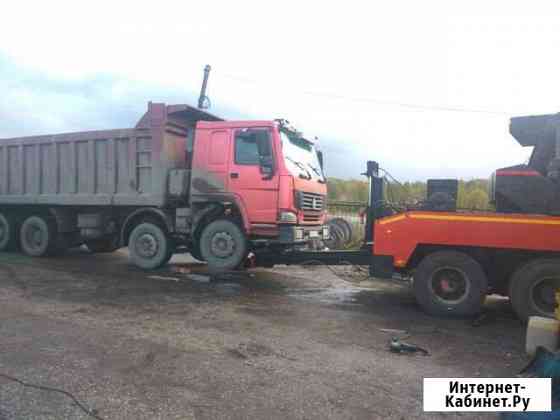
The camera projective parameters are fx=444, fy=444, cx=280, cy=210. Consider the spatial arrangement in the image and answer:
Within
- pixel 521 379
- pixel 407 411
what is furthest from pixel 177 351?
pixel 521 379

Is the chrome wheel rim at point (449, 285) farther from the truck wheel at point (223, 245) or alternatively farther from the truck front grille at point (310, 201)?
the truck wheel at point (223, 245)

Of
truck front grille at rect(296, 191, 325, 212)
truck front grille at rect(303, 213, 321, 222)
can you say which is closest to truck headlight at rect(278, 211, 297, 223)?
truck front grille at rect(296, 191, 325, 212)

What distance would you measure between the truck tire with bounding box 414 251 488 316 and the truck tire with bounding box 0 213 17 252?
369 inches

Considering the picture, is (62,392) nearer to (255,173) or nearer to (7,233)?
(255,173)

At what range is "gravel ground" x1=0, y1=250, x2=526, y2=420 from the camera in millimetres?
3164

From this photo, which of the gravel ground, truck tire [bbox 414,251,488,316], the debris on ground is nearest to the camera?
the gravel ground

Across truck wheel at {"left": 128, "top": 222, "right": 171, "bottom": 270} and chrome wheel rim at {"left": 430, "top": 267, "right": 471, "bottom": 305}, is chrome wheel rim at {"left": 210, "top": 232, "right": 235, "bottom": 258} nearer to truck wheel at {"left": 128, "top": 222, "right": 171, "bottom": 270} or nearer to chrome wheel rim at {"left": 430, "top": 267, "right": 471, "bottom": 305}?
truck wheel at {"left": 128, "top": 222, "right": 171, "bottom": 270}

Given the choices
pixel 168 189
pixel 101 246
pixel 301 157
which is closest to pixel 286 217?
pixel 301 157

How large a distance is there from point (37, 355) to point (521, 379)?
12.9 ft

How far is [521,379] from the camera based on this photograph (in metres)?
2.88

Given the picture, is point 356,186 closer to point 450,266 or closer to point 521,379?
point 450,266

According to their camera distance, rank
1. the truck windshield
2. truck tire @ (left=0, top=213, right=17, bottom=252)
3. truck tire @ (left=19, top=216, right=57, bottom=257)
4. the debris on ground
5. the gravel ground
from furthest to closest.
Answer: truck tire @ (left=0, top=213, right=17, bottom=252) < truck tire @ (left=19, top=216, right=57, bottom=257) < the truck windshield < the debris on ground < the gravel ground

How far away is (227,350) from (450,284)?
324cm

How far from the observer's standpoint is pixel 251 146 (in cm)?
755
